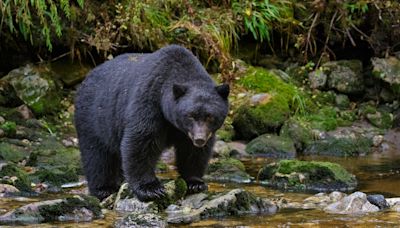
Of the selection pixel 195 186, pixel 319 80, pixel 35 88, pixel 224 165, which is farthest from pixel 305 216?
pixel 319 80

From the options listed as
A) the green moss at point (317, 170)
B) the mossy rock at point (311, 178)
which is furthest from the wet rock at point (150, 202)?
the green moss at point (317, 170)

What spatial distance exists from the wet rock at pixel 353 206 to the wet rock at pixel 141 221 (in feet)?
5.28

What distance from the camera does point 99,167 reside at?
742 cm

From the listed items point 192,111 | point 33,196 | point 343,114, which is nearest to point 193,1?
point 343,114

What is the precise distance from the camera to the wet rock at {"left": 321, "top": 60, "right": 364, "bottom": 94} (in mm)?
13258

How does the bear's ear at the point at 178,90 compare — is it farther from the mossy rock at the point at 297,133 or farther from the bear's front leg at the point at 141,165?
the mossy rock at the point at 297,133

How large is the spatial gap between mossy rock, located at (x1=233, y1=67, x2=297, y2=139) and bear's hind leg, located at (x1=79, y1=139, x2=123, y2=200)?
4053 millimetres

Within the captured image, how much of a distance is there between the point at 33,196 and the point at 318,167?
9.76 ft

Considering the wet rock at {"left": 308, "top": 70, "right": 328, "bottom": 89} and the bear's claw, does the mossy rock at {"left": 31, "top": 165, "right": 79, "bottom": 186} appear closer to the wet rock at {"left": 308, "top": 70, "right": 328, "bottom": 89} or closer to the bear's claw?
the bear's claw

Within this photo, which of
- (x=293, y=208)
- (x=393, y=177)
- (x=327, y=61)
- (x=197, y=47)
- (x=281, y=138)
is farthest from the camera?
(x=327, y=61)

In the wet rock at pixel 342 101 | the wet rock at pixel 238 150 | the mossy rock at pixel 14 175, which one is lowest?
the wet rock at pixel 342 101

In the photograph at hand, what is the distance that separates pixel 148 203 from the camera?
21.4ft

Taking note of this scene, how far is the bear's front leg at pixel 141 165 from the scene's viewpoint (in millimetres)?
6465

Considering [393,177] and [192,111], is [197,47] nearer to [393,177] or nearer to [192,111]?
[393,177]
